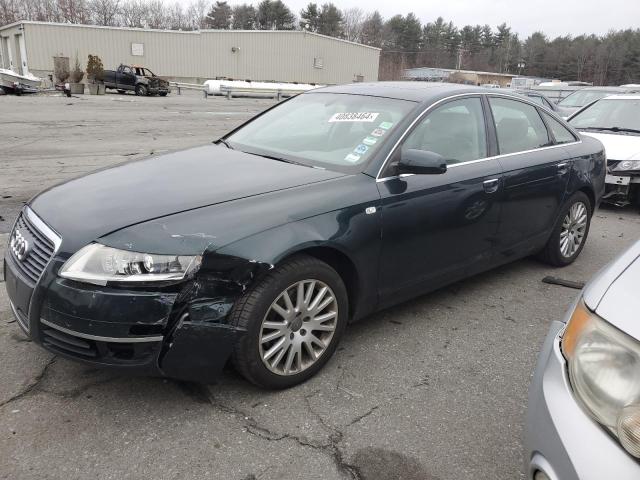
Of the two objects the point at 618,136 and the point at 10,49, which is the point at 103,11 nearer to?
the point at 10,49

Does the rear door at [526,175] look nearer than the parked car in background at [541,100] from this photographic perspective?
Yes

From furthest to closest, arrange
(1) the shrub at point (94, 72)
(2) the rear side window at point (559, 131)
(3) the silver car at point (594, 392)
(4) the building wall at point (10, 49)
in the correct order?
(4) the building wall at point (10, 49) → (1) the shrub at point (94, 72) → (2) the rear side window at point (559, 131) → (3) the silver car at point (594, 392)

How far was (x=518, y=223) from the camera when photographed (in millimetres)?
4227

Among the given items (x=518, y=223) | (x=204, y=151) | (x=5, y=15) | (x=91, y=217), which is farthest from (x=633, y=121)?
(x=5, y=15)

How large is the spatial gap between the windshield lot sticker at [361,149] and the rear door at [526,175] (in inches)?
48.2

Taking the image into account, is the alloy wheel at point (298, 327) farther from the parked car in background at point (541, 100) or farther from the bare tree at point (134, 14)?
the bare tree at point (134, 14)

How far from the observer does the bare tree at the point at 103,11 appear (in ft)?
234

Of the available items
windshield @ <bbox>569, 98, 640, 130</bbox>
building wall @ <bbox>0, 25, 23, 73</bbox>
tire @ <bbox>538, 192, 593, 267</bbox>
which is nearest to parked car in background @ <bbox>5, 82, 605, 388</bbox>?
tire @ <bbox>538, 192, 593, 267</bbox>

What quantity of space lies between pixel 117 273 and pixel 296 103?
2.41 meters

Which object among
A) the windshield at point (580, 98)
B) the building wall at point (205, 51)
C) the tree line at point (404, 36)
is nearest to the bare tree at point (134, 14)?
the tree line at point (404, 36)

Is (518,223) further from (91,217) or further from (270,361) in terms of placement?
(91,217)

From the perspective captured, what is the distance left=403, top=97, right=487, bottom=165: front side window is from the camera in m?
3.61

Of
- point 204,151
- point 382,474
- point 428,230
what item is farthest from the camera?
point 204,151

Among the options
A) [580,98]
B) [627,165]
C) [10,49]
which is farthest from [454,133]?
[10,49]
